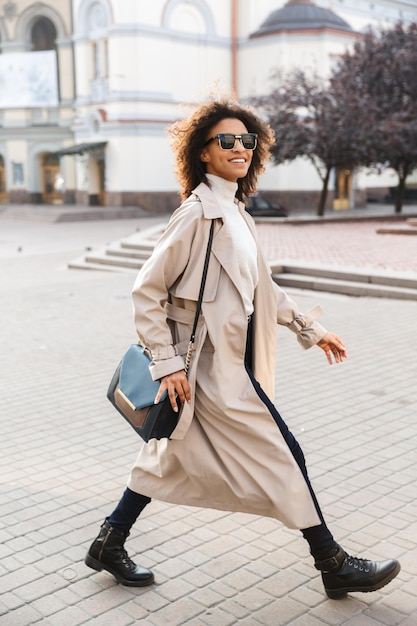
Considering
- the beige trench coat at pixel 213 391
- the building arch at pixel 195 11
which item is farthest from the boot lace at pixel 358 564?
the building arch at pixel 195 11

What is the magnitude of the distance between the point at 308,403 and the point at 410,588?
8.94 ft

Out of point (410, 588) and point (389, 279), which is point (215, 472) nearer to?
point (410, 588)

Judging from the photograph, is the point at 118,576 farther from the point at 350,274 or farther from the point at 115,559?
the point at 350,274

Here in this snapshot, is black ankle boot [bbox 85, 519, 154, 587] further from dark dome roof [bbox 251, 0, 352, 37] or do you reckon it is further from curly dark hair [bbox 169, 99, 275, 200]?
dark dome roof [bbox 251, 0, 352, 37]

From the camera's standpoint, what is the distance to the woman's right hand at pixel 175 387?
2.79 meters

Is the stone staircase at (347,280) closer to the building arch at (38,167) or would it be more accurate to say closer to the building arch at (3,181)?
the building arch at (38,167)

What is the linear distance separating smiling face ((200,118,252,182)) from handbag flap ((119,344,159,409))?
0.78m

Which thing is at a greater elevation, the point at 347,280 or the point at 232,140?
the point at 232,140

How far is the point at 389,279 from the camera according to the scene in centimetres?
Result: 1103

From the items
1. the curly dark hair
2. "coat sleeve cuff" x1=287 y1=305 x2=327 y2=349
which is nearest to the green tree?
the curly dark hair

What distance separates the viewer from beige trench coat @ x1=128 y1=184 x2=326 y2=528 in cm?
284

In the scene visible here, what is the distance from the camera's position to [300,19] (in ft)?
108

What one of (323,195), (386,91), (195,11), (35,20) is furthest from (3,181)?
(386,91)

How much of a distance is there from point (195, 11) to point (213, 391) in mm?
33669
